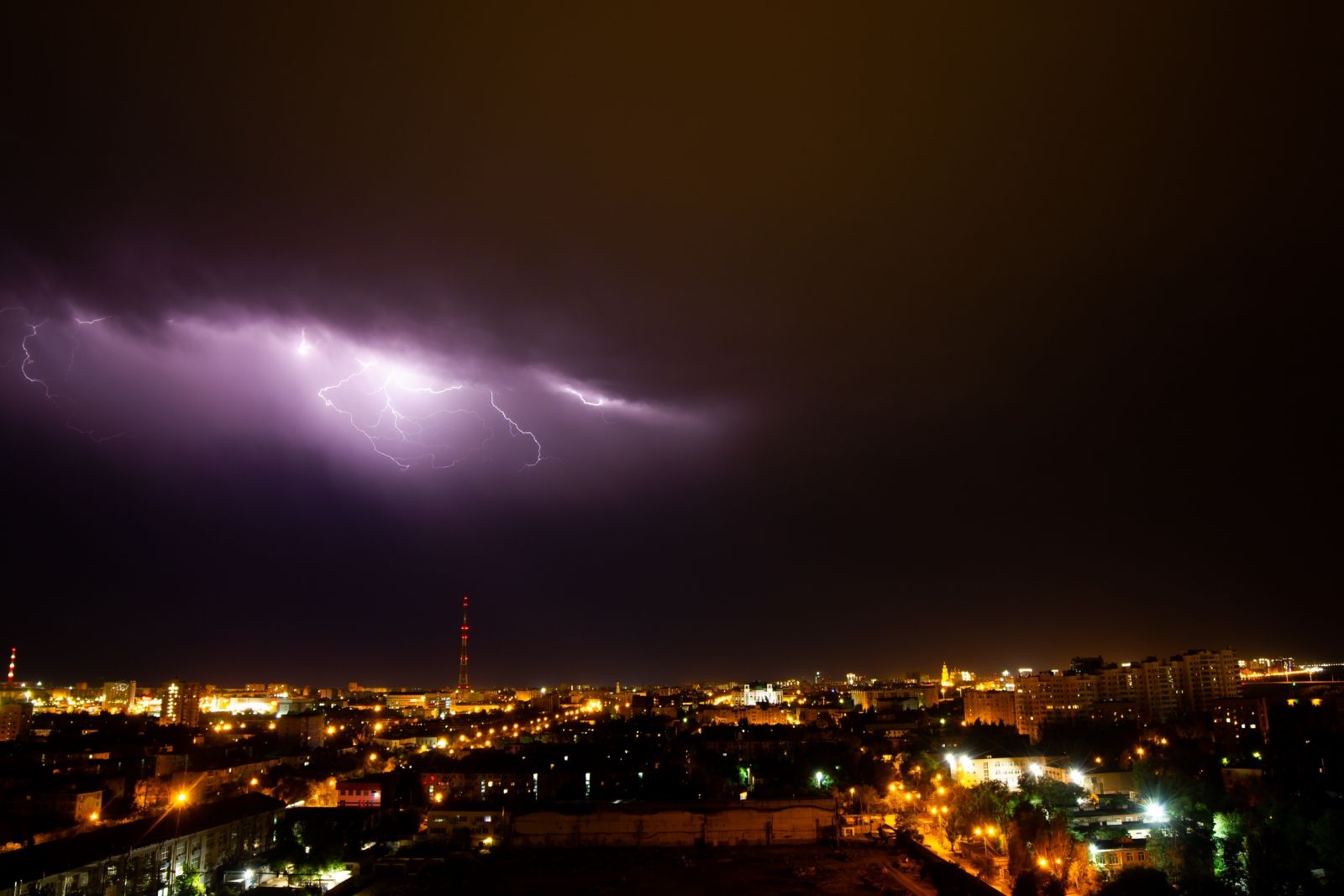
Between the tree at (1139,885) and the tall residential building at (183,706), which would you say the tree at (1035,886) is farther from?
the tall residential building at (183,706)

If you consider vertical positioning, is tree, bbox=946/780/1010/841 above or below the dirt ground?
above

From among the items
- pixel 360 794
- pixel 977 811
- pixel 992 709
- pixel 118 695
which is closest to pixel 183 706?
pixel 118 695

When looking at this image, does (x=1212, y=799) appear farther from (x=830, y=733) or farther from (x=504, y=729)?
(x=504, y=729)

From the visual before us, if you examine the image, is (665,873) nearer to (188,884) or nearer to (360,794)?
(188,884)

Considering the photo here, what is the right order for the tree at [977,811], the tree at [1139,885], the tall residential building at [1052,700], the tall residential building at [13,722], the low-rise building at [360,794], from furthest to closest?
the tall residential building at [1052,700], the tall residential building at [13,722], the low-rise building at [360,794], the tree at [977,811], the tree at [1139,885]

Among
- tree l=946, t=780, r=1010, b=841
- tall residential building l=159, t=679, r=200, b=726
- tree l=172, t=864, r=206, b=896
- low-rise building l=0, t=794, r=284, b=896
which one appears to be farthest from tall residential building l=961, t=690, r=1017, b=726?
tall residential building l=159, t=679, r=200, b=726

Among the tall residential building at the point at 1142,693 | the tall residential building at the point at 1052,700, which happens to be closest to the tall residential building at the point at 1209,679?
the tall residential building at the point at 1142,693

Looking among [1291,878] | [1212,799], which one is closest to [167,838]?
[1291,878]

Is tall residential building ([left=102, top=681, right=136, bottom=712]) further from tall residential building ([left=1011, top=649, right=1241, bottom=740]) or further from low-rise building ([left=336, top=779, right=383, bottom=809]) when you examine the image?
tall residential building ([left=1011, top=649, right=1241, bottom=740])
